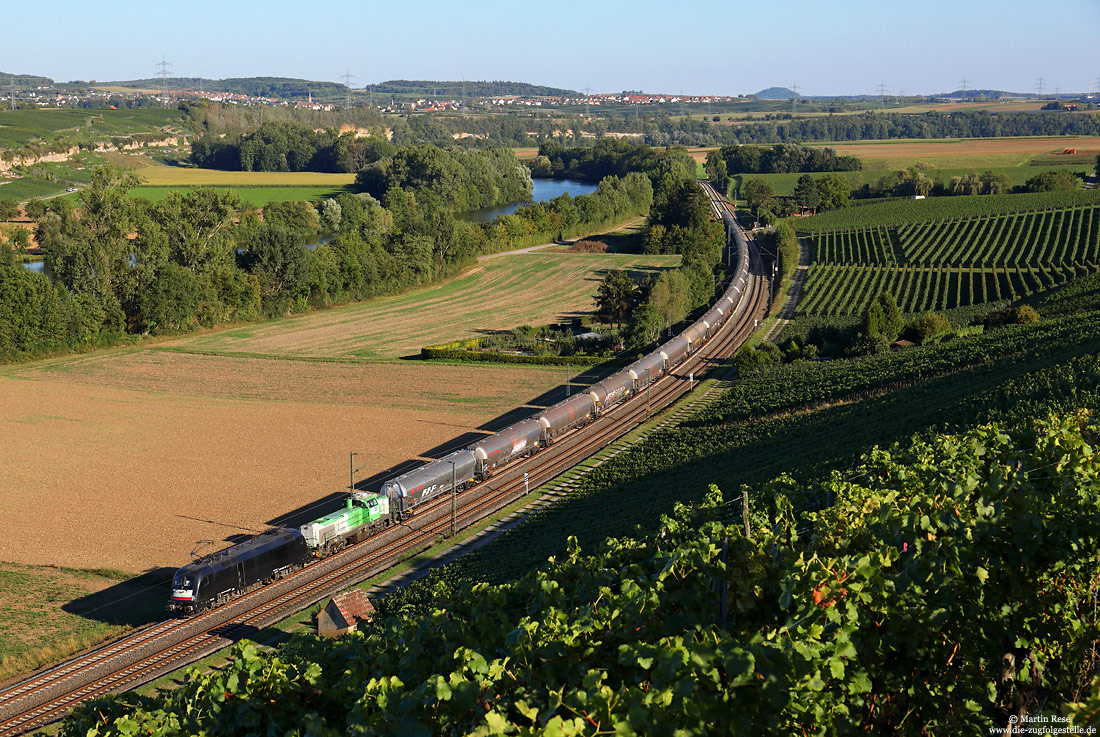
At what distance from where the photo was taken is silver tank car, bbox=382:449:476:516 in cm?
3831

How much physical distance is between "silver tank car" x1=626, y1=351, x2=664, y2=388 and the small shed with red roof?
31.1 meters

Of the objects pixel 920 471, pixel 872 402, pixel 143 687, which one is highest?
pixel 920 471

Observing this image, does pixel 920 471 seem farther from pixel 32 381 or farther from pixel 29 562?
pixel 32 381

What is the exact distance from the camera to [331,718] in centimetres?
1344

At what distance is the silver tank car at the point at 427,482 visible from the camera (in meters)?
38.3

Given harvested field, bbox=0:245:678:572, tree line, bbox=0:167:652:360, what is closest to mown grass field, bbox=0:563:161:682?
harvested field, bbox=0:245:678:572

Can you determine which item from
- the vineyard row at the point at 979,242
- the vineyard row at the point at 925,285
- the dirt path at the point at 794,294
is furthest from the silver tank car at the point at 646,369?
the vineyard row at the point at 979,242

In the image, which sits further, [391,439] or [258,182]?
[258,182]

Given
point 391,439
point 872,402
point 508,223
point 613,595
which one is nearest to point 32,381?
point 391,439

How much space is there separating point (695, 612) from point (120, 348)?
7078 cm

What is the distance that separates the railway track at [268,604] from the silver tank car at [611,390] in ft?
2.48

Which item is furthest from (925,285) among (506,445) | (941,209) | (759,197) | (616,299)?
(759,197)

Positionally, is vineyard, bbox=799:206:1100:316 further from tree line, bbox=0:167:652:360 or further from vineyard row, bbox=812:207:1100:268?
tree line, bbox=0:167:652:360

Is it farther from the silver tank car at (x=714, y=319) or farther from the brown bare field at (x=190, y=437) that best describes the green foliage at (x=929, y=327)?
the brown bare field at (x=190, y=437)
